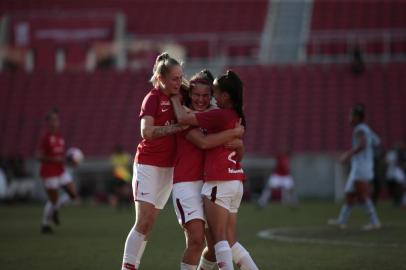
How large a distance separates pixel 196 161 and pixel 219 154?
0.80 feet

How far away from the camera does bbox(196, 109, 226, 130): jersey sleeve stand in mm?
8945

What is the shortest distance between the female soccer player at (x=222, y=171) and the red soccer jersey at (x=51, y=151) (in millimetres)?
9465

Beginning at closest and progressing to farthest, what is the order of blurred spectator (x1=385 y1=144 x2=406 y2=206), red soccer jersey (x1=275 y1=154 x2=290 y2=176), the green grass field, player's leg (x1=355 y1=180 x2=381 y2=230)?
the green grass field
player's leg (x1=355 y1=180 x2=381 y2=230)
blurred spectator (x1=385 y1=144 x2=406 y2=206)
red soccer jersey (x1=275 y1=154 x2=290 y2=176)

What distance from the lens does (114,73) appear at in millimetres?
36375

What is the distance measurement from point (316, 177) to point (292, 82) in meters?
4.82

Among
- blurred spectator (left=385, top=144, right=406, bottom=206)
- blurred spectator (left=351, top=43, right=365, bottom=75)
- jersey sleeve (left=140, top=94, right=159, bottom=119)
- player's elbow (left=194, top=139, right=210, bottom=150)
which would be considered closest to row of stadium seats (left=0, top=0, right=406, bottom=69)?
blurred spectator (left=351, top=43, right=365, bottom=75)

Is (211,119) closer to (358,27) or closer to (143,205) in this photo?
(143,205)

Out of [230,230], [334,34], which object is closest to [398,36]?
[334,34]

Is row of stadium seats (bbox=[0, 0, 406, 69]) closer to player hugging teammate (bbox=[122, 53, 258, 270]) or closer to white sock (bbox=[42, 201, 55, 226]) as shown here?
white sock (bbox=[42, 201, 55, 226])

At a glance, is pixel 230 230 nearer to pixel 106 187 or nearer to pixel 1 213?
pixel 1 213

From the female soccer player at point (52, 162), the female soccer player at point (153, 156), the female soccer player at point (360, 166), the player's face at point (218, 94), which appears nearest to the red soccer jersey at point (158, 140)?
the female soccer player at point (153, 156)

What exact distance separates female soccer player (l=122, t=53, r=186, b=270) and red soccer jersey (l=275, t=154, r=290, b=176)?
1884 cm

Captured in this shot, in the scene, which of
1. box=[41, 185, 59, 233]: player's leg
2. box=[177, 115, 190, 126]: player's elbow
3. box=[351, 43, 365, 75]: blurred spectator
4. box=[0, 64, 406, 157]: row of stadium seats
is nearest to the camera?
box=[177, 115, 190, 126]: player's elbow

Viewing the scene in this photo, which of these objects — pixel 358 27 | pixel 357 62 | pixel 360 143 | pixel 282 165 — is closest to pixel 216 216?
pixel 360 143
